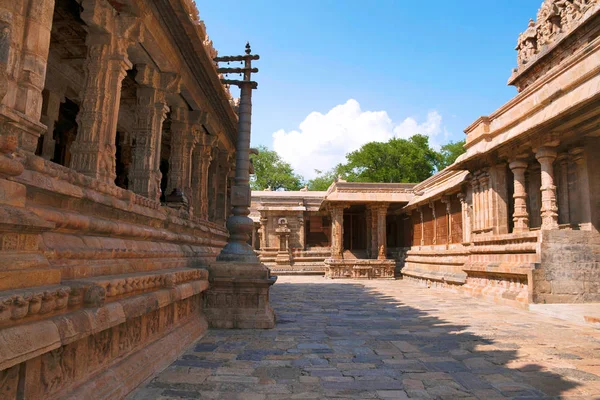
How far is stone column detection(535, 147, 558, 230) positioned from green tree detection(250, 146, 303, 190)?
149 ft

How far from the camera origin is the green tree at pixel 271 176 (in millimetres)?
54688

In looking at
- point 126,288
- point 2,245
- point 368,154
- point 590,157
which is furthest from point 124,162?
point 368,154

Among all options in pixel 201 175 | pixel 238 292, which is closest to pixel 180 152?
pixel 201 175

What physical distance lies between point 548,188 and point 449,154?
39.7 meters

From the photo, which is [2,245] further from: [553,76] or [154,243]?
[553,76]

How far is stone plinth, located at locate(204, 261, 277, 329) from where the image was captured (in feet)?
20.6

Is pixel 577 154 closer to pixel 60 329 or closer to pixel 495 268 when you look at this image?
pixel 495 268

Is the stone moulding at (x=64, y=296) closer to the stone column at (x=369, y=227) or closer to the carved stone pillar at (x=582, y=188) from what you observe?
the carved stone pillar at (x=582, y=188)

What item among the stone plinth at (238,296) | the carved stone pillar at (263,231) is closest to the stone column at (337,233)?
the carved stone pillar at (263,231)

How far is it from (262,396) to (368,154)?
44.3 m

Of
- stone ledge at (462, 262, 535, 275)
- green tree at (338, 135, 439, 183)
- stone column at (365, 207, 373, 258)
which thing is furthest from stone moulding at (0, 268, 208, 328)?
green tree at (338, 135, 439, 183)

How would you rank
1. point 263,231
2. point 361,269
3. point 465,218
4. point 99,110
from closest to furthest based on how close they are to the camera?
point 99,110
point 465,218
point 361,269
point 263,231

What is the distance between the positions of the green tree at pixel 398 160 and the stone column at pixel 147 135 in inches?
1543

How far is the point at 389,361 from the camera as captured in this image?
461 centimetres
